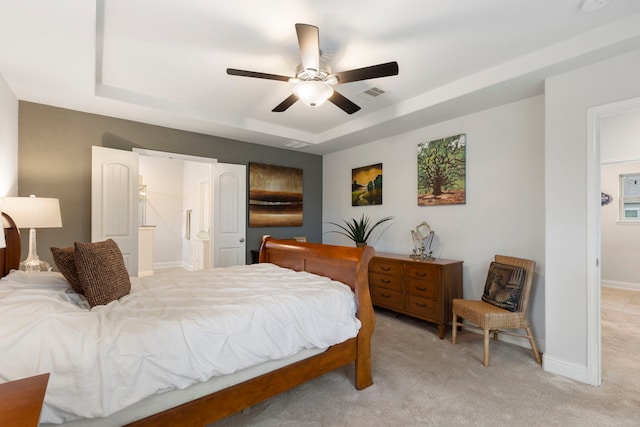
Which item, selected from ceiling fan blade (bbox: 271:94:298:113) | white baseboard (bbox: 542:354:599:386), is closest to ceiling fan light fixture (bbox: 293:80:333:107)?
ceiling fan blade (bbox: 271:94:298:113)

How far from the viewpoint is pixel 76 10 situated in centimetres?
173

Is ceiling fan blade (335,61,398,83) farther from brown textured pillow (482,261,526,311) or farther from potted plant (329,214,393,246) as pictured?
potted plant (329,214,393,246)

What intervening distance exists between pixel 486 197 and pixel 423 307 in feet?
4.53

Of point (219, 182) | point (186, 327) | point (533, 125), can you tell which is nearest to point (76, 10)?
point (186, 327)

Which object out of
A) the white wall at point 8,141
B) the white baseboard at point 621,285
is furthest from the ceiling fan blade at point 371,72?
the white baseboard at point 621,285

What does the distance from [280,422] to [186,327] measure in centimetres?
89

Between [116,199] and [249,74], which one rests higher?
[249,74]

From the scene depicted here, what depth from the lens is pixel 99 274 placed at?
1.71 metres

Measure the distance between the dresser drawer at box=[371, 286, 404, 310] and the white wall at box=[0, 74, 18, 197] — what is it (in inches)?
151

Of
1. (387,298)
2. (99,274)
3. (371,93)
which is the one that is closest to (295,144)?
(371,93)

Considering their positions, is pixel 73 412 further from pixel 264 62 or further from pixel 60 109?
pixel 60 109

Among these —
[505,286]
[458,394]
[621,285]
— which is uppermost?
[505,286]

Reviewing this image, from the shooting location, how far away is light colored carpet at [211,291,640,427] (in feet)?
6.04

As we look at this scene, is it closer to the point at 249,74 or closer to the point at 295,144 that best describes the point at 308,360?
the point at 249,74
